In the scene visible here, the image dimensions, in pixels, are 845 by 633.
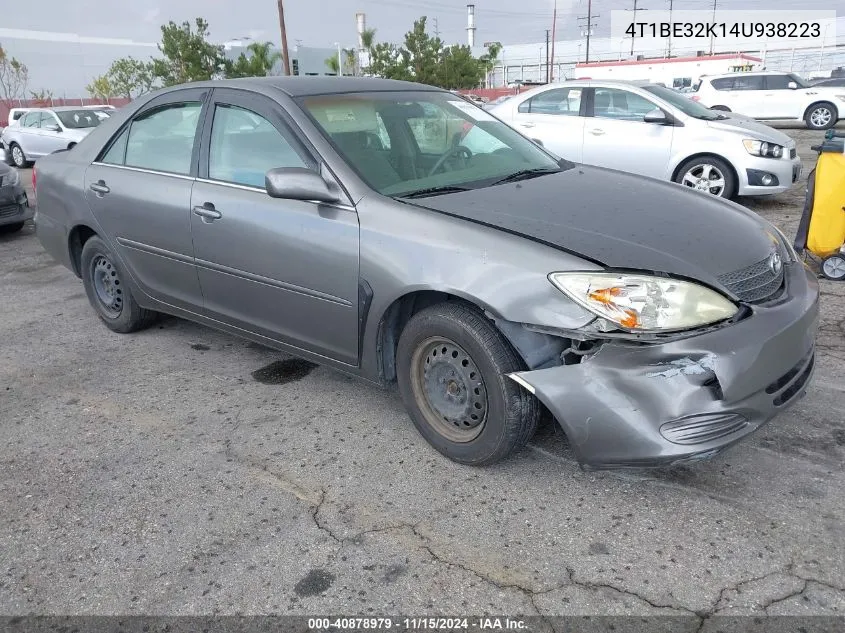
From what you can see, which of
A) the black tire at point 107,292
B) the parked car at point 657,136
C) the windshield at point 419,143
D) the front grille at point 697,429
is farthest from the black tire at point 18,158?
the front grille at point 697,429

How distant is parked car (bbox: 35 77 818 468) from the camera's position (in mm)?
2486

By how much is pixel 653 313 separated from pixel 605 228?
49 centimetres

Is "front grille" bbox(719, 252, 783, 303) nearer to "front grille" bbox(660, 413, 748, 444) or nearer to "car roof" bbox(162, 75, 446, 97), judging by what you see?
"front grille" bbox(660, 413, 748, 444)

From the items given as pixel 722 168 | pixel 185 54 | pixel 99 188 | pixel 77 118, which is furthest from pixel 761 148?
pixel 185 54

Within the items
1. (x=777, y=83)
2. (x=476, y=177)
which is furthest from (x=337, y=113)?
(x=777, y=83)

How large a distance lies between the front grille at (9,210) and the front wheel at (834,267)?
8.80 m

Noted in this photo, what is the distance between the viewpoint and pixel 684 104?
869 centimetres

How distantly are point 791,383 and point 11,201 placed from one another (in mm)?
8933

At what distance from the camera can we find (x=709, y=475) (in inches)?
113

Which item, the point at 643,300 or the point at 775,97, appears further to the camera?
the point at 775,97

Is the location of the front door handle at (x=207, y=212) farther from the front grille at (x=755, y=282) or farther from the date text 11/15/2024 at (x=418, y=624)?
the front grille at (x=755, y=282)

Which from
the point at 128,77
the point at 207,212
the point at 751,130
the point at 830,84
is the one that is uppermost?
the point at 128,77

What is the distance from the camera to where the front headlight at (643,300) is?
2.48 meters

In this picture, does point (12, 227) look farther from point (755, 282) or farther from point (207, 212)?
point (755, 282)
